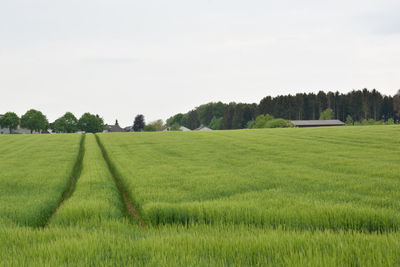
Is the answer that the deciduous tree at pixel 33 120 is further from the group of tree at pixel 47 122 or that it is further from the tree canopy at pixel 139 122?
the tree canopy at pixel 139 122

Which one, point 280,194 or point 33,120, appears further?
point 33,120

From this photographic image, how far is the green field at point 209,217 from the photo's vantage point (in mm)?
5395

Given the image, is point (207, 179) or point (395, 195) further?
point (207, 179)

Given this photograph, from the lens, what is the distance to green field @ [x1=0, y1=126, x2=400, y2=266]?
5.39m

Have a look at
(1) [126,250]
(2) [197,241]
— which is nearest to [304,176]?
(2) [197,241]

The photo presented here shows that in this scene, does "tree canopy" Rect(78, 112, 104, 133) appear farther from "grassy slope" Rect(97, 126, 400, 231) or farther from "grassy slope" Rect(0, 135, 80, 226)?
"grassy slope" Rect(97, 126, 400, 231)

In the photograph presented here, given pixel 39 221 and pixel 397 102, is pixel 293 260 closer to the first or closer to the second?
pixel 39 221

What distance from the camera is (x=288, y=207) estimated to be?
9.53 meters

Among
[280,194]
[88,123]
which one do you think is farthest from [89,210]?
[88,123]

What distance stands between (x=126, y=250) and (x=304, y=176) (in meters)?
11.8

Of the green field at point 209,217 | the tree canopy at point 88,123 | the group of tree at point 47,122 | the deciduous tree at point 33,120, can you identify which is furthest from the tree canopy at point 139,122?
the green field at point 209,217

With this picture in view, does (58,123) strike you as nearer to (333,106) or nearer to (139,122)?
(139,122)

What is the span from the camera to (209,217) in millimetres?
9383

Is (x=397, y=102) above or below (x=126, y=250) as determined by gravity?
above
